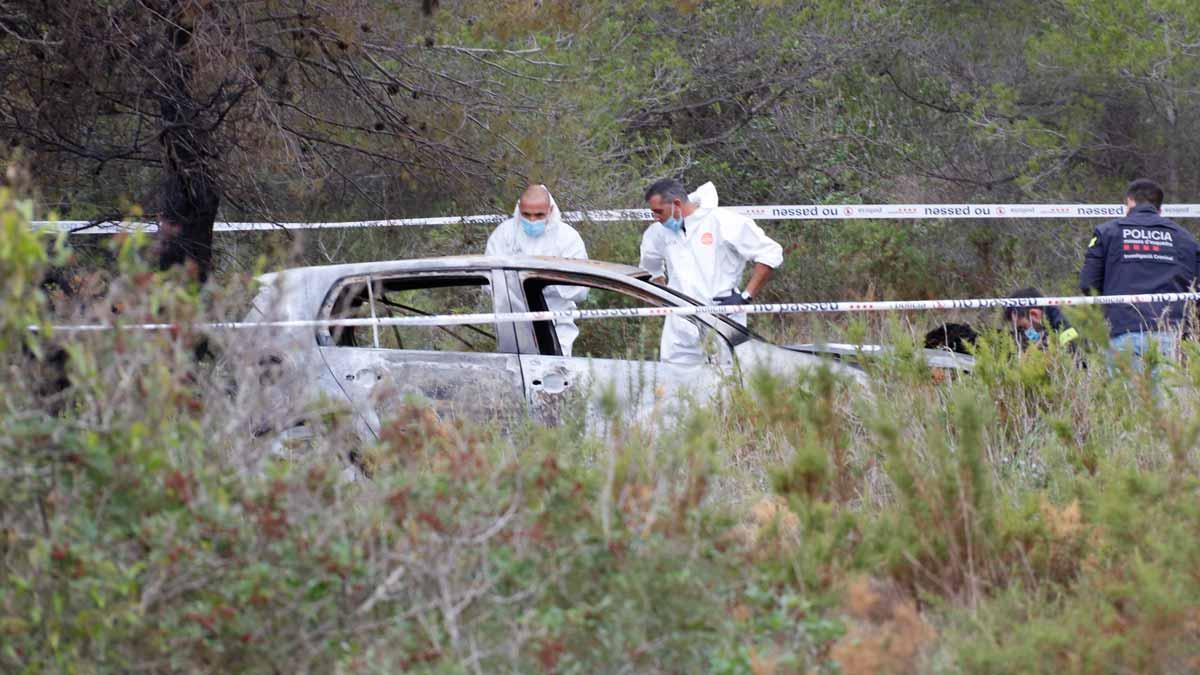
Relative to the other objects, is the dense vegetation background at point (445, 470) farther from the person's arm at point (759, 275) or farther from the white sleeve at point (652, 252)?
the person's arm at point (759, 275)

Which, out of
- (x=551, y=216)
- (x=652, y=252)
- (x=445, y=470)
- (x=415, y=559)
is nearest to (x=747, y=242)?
(x=652, y=252)

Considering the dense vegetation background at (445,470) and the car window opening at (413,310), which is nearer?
the dense vegetation background at (445,470)

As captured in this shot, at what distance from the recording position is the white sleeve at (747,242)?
30.4ft

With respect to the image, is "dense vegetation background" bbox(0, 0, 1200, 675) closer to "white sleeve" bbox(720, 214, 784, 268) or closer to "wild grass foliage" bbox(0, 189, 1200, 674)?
"wild grass foliage" bbox(0, 189, 1200, 674)

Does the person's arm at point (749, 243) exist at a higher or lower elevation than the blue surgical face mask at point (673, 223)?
lower

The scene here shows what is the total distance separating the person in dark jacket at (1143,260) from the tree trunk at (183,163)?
508 cm

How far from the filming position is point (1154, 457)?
5648mm

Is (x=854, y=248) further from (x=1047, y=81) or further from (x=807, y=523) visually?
(x=807, y=523)

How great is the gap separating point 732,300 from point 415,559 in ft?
18.2

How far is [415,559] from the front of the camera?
3.72 metres

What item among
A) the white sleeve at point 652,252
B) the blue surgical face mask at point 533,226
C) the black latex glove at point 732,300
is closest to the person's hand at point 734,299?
the black latex glove at point 732,300

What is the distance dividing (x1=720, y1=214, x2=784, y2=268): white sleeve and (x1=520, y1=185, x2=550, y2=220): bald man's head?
1.19 m

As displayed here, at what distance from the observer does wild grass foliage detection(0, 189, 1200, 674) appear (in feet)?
11.9

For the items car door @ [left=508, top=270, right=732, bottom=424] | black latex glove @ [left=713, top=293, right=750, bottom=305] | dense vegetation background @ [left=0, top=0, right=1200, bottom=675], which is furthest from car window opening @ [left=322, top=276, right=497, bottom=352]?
black latex glove @ [left=713, top=293, right=750, bottom=305]
